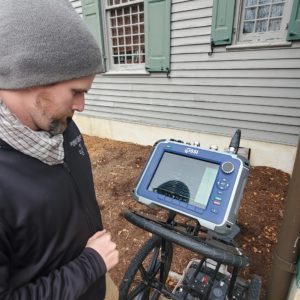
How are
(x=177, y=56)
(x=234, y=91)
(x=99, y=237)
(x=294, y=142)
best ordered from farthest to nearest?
1. (x=177, y=56)
2. (x=234, y=91)
3. (x=294, y=142)
4. (x=99, y=237)

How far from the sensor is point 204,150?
50.8 inches

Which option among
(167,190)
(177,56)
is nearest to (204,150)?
(167,190)

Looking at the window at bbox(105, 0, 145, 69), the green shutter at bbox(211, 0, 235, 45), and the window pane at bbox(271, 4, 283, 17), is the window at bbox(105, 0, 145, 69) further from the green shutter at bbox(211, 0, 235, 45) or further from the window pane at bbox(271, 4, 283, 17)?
the window pane at bbox(271, 4, 283, 17)

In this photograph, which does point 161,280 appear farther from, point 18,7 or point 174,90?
point 174,90

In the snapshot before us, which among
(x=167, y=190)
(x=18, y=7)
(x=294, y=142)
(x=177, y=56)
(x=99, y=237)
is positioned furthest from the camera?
(x=177, y=56)

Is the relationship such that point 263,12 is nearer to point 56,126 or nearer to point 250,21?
point 250,21

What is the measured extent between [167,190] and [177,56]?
11.4 ft

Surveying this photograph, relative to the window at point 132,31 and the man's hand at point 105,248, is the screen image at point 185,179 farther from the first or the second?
the window at point 132,31

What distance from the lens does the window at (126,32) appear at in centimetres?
479

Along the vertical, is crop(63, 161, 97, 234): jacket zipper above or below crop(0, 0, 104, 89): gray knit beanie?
below

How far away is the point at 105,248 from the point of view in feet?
3.26

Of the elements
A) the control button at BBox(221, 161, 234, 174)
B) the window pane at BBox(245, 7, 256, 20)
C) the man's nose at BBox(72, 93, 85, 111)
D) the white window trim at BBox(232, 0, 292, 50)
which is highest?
the window pane at BBox(245, 7, 256, 20)

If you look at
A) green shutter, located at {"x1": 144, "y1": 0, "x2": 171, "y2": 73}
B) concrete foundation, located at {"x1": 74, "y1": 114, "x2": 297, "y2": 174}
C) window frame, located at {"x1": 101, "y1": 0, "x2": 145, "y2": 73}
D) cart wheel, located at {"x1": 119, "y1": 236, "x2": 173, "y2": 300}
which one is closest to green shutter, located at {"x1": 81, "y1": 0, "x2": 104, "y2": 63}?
window frame, located at {"x1": 101, "y1": 0, "x2": 145, "y2": 73}

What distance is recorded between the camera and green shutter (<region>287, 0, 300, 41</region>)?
10.2 feet
